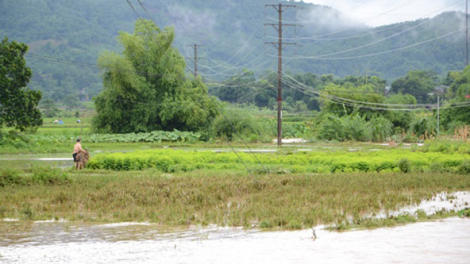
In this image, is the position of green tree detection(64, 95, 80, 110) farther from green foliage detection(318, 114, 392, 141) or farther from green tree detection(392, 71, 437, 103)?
green foliage detection(318, 114, 392, 141)

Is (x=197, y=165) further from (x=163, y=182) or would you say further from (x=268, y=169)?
(x=163, y=182)

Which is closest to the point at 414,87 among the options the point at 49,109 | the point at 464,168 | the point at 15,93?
the point at 49,109

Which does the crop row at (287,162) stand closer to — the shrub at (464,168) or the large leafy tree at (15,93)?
the shrub at (464,168)

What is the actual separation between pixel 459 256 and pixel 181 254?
452 cm

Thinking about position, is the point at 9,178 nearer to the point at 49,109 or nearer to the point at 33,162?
the point at 33,162

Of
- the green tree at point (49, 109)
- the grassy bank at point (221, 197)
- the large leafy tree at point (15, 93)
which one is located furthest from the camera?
the green tree at point (49, 109)

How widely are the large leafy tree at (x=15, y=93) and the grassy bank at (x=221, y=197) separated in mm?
22140

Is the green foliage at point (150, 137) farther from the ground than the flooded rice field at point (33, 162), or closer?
farther from the ground

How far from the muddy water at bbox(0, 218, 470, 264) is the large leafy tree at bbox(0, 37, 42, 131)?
30.3 m

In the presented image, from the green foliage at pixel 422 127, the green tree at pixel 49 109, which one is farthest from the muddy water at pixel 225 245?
the green tree at pixel 49 109

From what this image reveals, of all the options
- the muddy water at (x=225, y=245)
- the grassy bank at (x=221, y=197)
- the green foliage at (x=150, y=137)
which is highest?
the green foliage at (x=150, y=137)

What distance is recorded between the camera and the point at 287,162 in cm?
2636

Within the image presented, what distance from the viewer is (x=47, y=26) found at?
183875 mm

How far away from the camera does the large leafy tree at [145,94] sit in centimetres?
5778
